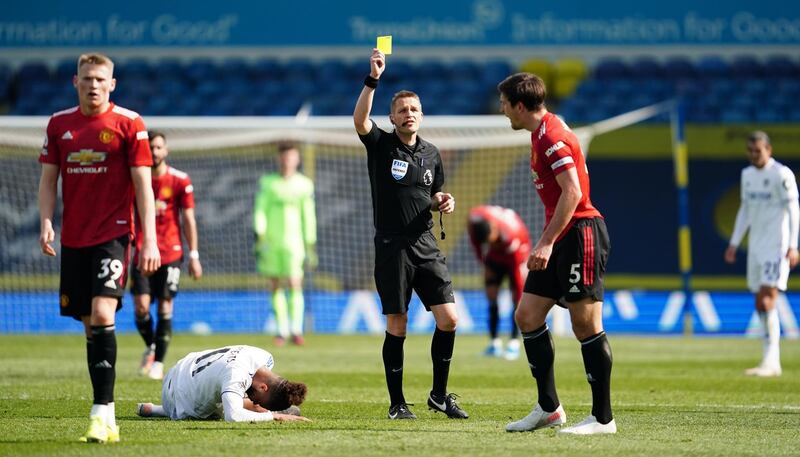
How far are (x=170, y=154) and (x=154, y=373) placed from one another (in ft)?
30.0

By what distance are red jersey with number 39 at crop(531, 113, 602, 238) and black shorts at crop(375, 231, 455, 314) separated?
1.14 meters

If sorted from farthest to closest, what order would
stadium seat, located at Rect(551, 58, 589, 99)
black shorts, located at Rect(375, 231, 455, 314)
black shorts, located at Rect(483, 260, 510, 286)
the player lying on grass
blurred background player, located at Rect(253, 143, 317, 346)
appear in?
stadium seat, located at Rect(551, 58, 589, 99) → blurred background player, located at Rect(253, 143, 317, 346) → black shorts, located at Rect(483, 260, 510, 286) → black shorts, located at Rect(375, 231, 455, 314) → the player lying on grass

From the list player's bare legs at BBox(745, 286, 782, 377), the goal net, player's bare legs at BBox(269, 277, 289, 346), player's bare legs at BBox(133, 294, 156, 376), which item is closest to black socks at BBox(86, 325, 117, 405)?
player's bare legs at BBox(133, 294, 156, 376)

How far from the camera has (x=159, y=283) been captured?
1141 centimetres

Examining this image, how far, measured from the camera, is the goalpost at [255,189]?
1784 centimetres

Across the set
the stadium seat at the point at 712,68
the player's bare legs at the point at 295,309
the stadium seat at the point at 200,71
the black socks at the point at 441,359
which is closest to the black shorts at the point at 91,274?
the black socks at the point at 441,359

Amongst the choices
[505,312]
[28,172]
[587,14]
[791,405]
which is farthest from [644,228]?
[791,405]

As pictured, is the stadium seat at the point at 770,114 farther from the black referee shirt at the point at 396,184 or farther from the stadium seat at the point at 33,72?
the black referee shirt at the point at 396,184

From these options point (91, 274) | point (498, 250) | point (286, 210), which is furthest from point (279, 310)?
point (91, 274)

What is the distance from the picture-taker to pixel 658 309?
1872cm

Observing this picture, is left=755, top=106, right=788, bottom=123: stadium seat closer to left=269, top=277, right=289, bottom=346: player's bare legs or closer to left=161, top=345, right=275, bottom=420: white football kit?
left=269, top=277, right=289, bottom=346: player's bare legs

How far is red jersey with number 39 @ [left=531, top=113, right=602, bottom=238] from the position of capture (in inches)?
267

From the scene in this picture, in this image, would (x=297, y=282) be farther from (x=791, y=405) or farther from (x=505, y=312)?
(x=791, y=405)

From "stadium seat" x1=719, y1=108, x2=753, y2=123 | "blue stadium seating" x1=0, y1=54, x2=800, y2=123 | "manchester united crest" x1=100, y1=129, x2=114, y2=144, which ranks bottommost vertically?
"manchester united crest" x1=100, y1=129, x2=114, y2=144
